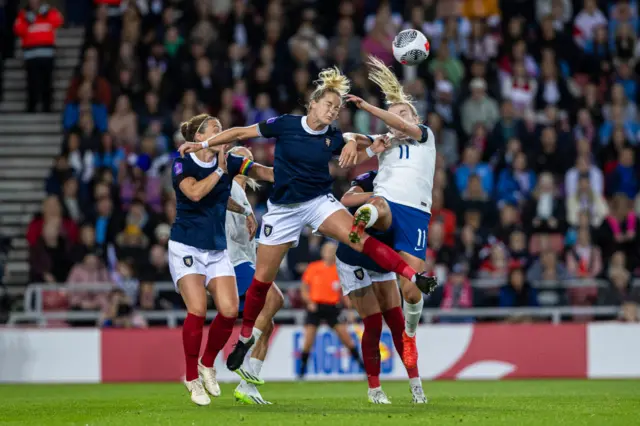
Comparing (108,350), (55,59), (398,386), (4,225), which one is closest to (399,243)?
(398,386)

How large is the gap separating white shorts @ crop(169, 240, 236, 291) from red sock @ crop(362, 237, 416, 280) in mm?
1397

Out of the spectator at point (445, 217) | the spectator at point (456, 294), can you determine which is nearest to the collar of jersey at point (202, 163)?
the spectator at point (456, 294)

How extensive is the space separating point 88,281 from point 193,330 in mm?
7719

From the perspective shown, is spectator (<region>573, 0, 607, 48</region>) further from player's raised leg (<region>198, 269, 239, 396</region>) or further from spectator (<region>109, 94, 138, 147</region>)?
player's raised leg (<region>198, 269, 239, 396</region>)

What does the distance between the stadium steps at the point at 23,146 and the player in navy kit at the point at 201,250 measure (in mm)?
9357

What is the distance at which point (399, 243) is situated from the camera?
1112 centimetres

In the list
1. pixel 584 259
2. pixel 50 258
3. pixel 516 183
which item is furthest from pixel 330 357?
A: pixel 50 258

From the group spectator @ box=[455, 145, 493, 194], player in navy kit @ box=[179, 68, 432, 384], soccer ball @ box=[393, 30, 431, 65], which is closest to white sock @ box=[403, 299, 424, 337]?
player in navy kit @ box=[179, 68, 432, 384]

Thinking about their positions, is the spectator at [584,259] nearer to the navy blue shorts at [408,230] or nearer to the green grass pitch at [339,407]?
the green grass pitch at [339,407]

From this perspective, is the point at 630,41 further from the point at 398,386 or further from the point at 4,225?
the point at 4,225

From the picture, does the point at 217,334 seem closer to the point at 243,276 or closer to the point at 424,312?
the point at 243,276

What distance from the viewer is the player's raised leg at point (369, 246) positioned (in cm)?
1034

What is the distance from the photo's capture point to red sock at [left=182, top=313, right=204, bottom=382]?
1077 centimetres

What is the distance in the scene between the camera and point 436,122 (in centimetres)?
1936
